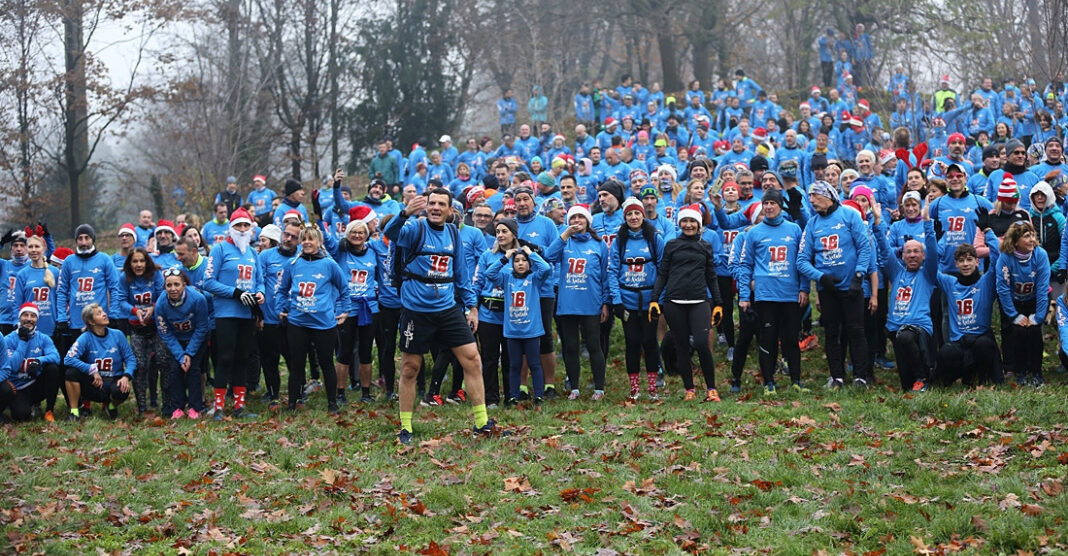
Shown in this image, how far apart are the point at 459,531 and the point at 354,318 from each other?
5612 mm

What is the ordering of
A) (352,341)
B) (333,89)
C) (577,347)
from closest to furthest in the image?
(577,347)
(352,341)
(333,89)

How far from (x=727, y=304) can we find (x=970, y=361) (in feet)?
11.8

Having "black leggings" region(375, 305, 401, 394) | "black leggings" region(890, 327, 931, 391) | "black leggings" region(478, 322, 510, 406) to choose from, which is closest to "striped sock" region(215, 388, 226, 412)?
"black leggings" region(375, 305, 401, 394)

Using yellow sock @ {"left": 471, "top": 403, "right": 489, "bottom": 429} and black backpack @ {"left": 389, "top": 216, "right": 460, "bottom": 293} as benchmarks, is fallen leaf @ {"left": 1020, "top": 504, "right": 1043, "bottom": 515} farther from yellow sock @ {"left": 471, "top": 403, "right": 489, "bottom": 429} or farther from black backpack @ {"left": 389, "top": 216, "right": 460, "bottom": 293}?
black backpack @ {"left": 389, "top": 216, "right": 460, "bottom": 293}

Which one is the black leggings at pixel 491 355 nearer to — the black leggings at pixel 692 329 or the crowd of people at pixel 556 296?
the crowd of people at pixel 556 296

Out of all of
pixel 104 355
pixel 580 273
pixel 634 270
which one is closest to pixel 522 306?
pixel 580 273

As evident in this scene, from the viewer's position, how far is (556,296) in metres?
12.3

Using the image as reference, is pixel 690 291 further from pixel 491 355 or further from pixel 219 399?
pixel 219 399

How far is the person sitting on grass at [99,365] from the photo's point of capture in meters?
12.3

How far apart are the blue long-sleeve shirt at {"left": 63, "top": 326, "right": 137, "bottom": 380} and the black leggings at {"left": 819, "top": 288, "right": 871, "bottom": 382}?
7.68 metres

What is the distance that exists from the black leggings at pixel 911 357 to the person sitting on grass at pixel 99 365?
8331mm

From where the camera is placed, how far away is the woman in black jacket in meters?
11.0

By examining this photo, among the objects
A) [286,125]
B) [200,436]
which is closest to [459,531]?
[200,436]

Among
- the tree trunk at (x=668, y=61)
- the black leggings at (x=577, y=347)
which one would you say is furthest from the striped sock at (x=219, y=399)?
the tree trunk at (x=668, y=61)
